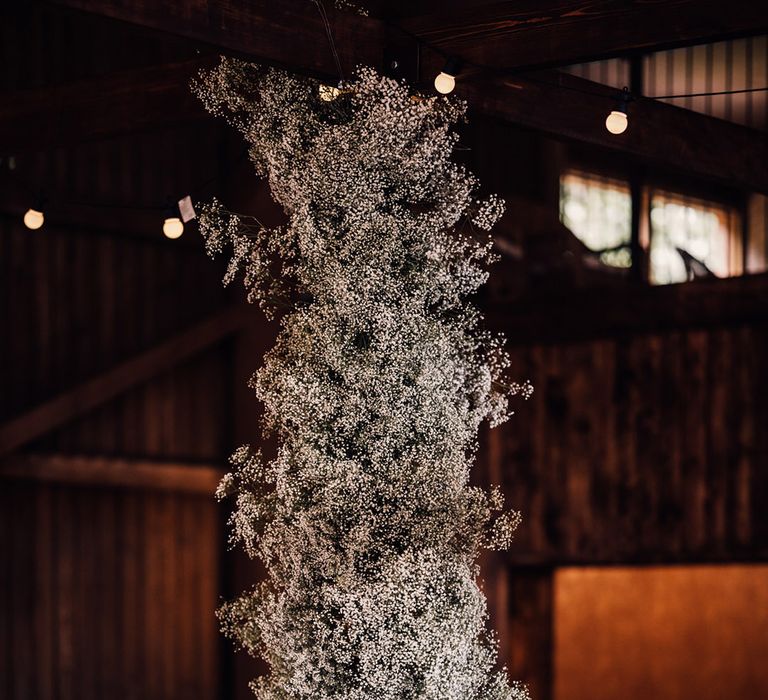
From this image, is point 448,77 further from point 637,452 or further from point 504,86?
point 637,452

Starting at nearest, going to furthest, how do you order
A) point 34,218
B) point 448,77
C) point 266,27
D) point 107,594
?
1. point 266,27
2. point 448,77
3. point 34,218
4. point 107,594

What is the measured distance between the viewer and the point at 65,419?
9.50 metres

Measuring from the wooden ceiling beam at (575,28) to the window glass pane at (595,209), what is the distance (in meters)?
7.46

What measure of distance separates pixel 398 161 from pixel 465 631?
64.0 inches

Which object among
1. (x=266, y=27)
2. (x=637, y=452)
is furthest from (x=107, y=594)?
(x=266, y=27)

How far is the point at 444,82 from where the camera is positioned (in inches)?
186

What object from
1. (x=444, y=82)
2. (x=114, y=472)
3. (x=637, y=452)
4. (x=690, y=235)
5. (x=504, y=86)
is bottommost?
(x=114, y=472)

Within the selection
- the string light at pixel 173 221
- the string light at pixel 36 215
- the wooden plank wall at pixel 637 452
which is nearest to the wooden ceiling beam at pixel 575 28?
the string light at pixel 173 221

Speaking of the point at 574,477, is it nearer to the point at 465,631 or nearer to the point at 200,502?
the point at 200,502

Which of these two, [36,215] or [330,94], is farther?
[36,215]

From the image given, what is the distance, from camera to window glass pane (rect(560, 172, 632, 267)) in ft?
41.1

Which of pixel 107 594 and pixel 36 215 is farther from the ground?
pixel 36 215

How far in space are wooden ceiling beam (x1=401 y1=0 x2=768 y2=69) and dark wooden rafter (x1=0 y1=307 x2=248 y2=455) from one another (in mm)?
5143

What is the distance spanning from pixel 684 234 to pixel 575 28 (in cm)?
859
